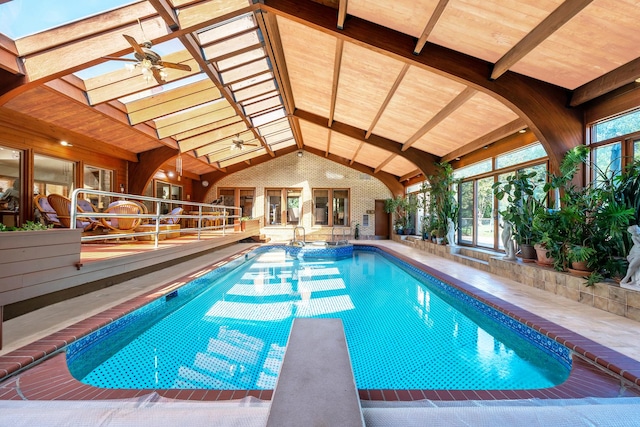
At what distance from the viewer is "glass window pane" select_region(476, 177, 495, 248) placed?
21.7 feet

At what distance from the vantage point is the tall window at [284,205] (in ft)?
41.3

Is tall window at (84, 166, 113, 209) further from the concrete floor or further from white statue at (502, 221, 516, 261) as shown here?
white statue at (502, 221, 516, 261)

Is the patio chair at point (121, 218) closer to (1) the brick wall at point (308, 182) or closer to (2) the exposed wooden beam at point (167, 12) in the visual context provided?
(2) the exposed wooden beam at point (167, 12)

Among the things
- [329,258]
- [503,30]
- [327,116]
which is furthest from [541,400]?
[327,116]

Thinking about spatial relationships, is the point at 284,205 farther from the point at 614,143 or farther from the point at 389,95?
the point at 614,143

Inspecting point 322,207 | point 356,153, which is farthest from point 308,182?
point 356,153

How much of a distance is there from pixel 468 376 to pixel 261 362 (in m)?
1.61

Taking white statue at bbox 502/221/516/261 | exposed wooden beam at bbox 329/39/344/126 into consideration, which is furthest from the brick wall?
white statue at bbox 502/221/516/261

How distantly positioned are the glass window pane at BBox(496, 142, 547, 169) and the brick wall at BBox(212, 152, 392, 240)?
627 cm

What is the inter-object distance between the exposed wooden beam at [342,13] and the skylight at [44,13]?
2601 mm

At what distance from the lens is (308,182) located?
1252cm

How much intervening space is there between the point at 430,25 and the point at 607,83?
7.28 ft

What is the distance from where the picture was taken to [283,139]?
11102 millimetres

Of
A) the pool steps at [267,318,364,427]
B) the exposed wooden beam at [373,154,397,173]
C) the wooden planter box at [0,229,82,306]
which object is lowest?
the pool steps at [267,318,364,427]
